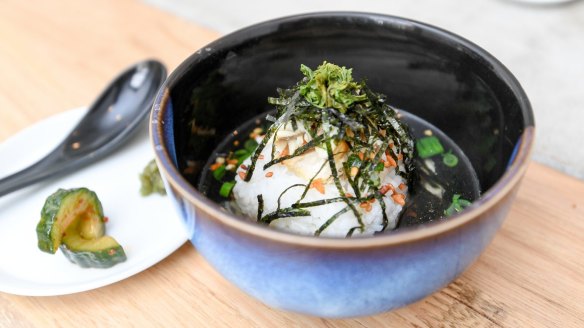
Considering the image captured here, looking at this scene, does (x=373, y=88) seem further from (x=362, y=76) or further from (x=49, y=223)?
(x=49, y=223)

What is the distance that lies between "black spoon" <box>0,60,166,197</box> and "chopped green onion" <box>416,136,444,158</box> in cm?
66

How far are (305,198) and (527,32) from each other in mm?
1255

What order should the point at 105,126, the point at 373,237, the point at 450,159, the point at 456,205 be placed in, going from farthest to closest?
the point at 105,126 < the point at 450,159 < the point at 456,205 < the point at 373,237

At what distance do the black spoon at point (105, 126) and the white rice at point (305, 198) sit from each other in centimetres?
42

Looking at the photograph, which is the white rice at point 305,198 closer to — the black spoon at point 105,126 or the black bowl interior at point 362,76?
the black bowl interior at point 362,76

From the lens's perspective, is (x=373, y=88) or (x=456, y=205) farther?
(x=373, y=88)

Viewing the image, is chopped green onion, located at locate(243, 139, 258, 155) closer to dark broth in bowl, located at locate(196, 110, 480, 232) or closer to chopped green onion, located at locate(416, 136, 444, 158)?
dark broth in bowl, located at locate(196, 110, 480, 232)

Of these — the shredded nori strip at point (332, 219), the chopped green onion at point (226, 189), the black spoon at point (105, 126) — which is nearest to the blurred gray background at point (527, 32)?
the black spoon at point (105, 126)

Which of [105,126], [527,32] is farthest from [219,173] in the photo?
[527,32]

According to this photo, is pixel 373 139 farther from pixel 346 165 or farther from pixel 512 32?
pixel 512 32

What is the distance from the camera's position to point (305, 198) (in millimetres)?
971

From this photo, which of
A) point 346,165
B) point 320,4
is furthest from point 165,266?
point 320,4

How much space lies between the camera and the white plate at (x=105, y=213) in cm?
101

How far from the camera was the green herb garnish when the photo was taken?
3.37 feet
